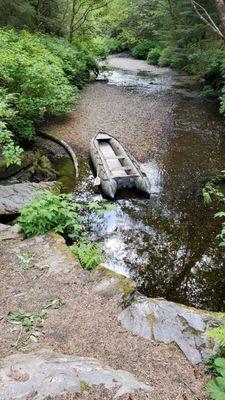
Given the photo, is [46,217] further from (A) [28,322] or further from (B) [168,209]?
(B) [168,209]

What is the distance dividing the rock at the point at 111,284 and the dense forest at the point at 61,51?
2667 millimetres

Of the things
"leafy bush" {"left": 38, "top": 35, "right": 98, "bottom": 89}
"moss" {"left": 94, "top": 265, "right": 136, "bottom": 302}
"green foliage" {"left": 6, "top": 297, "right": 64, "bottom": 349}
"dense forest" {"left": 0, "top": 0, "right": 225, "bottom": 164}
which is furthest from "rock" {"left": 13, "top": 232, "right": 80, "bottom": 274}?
"leafy bush" {"left": 38, "top": 35, "right": 98, "bottom": 89}

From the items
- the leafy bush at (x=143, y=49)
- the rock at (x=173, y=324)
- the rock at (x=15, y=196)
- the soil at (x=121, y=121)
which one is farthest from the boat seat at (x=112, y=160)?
the leafy bush at (x=143, y=49)

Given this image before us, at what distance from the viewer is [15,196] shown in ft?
Answer: 23.5

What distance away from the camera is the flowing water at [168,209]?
19.0 feet

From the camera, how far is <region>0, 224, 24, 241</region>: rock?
5.67 meters

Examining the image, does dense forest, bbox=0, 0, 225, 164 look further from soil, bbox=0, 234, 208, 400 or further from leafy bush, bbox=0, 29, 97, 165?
soil, bbox=0, 234, 208, 400

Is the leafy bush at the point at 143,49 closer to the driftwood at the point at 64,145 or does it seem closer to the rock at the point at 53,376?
the driftwood at the point at 64,145

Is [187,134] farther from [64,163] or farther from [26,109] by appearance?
[26,109]

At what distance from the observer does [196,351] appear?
355 cm

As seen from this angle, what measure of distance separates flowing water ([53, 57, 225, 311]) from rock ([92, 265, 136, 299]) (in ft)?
3.15

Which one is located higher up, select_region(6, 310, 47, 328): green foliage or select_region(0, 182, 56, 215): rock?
select_region(0, 182, 56, 215): rock

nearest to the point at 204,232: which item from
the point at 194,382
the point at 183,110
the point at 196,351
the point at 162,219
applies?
the point at 162,219

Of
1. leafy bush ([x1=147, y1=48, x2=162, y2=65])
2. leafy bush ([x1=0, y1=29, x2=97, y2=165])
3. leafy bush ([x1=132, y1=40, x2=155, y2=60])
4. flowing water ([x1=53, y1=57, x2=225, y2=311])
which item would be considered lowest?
flowing water ([x1=53, y1=57, x2=225, y2=311])
